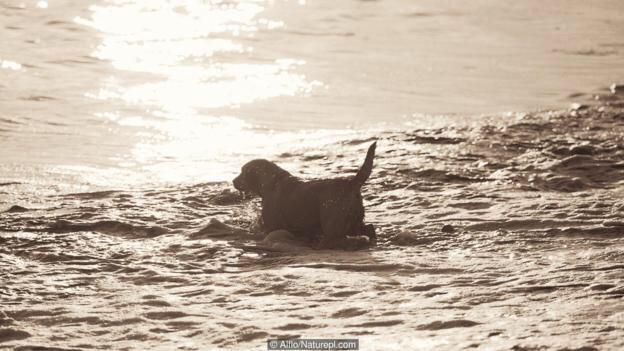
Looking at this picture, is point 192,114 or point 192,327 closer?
point 192,327

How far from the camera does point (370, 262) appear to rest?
765cm

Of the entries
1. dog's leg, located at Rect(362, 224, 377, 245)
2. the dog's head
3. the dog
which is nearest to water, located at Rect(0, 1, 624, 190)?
the dog's head

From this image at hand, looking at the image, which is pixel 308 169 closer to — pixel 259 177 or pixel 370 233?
pixel 259 177

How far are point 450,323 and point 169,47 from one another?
11.5 m

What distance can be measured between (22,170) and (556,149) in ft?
17.5

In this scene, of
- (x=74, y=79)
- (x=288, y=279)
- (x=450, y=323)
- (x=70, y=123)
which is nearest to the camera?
(x=450, y=323)

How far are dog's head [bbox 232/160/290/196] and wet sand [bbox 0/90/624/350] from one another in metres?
0.30

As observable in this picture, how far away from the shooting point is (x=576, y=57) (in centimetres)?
1662

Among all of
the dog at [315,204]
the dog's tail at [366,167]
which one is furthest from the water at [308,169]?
the dog's tail at [366,167]

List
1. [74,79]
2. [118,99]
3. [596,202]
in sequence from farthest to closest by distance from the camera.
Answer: [74,79] < [118,99] < [596,202]

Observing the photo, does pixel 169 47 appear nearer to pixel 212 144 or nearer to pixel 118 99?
pixel 118 99

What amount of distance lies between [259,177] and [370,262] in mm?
1582

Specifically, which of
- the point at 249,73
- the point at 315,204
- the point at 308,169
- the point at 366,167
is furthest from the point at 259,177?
the point at 249,73

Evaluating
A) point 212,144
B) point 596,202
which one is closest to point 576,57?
point 212,144
